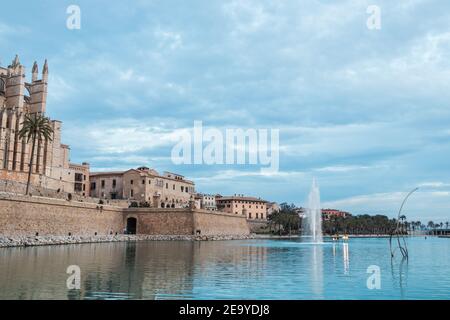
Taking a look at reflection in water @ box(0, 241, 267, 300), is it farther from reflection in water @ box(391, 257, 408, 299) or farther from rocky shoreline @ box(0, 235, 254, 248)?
rocky shoreline @ box(0, 235, 254, 248)

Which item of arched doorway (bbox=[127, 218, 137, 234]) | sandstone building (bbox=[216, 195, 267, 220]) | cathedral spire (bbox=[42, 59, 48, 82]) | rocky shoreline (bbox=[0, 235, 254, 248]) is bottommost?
rocky shoreline (bbox=[0, 235, 254, 248])

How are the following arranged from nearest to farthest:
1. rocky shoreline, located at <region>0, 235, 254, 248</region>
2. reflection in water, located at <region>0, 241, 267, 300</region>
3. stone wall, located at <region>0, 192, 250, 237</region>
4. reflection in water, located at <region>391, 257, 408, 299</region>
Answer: reflection in water, located at <region>0, 241, 267, 300</region>, reflection in water, located at <region>391, 257, 408, 299</region>, rocky shoreline, located at <region>0, 235, 254, 248</region>, stone wall, located at <region>0, 192, 250, 237</region>

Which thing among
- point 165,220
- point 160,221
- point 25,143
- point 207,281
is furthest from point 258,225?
point 207,281

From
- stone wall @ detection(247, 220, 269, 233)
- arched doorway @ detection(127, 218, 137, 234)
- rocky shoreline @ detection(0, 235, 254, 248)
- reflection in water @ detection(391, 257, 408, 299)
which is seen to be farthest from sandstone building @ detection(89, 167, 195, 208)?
reflection in water @ detection(391, 257, 408, 299)

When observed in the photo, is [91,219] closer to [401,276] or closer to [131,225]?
[131,225]

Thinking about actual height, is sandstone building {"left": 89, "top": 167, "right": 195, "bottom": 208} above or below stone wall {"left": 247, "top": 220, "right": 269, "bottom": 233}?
above

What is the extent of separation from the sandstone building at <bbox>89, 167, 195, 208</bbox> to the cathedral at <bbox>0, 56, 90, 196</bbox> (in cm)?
1484

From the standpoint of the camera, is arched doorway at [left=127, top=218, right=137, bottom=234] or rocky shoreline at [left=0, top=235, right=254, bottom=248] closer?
rocky shoreline at [left=0, top=235, right=254, bottom=248]

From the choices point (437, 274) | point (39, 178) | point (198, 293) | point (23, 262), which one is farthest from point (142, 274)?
point (39, 178)

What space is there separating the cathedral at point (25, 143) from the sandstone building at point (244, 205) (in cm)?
6387

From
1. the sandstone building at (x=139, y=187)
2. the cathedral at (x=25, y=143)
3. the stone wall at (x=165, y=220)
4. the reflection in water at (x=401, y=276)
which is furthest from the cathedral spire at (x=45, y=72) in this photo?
the reflection in water at (x=401, y=276)

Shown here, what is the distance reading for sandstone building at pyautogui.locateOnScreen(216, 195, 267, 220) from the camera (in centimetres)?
13312
